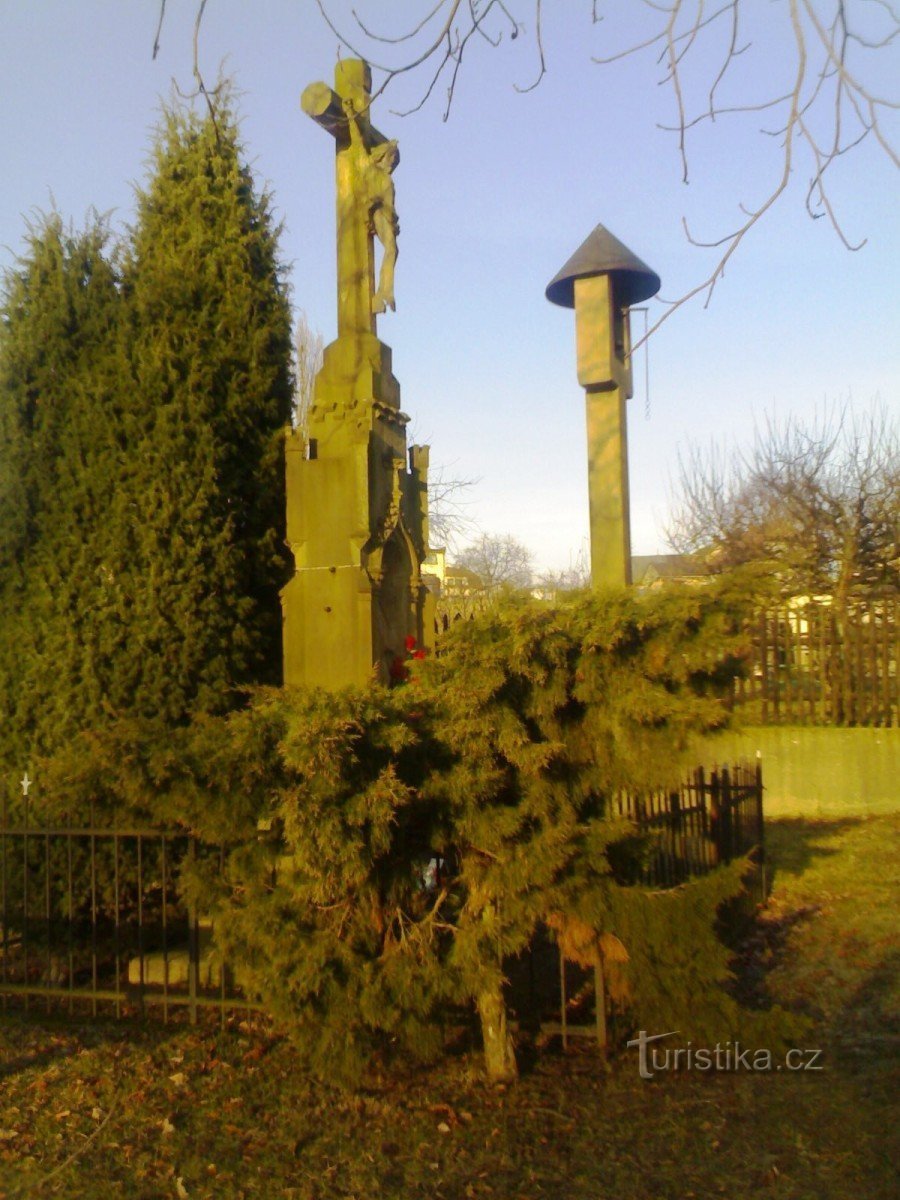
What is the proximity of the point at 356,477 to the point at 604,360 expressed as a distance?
1.71 m

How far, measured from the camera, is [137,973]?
20.2 feet

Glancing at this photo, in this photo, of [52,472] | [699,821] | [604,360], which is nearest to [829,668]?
[699,821]

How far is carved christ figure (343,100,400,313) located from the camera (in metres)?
6.55

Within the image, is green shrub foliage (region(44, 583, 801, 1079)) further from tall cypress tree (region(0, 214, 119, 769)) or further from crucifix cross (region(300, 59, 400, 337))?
crucifix cross (region(300, 59, 400, 337))

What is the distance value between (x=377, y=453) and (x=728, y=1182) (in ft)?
13.1

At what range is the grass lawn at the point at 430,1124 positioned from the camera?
3.60 m

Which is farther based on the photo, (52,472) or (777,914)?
(777,914)

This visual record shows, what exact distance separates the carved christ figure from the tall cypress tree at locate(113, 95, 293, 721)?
0.90m

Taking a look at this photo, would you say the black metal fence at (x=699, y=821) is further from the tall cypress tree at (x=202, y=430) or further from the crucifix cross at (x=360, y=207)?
the crucifix cross at (x=360, y=207)

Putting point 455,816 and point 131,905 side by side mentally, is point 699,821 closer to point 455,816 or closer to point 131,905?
point 455,816

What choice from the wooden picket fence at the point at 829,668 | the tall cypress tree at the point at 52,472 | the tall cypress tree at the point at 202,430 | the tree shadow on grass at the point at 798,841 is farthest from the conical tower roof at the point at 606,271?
the wooden picket fence at the point at 829,668

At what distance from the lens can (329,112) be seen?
20.9ft

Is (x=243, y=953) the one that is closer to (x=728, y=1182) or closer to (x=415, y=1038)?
(x=415, y=1038)

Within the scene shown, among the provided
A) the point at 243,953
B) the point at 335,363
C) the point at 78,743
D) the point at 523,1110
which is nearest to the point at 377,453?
the point at 335,363
